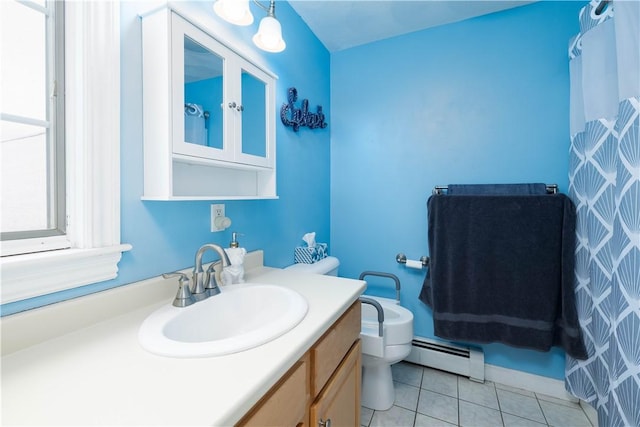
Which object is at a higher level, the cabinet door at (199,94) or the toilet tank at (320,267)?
the cabinet door at (199,94)

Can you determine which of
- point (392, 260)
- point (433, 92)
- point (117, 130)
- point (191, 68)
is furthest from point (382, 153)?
point (117, 130)

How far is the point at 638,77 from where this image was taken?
89cm

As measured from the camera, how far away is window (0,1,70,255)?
25.0 inches

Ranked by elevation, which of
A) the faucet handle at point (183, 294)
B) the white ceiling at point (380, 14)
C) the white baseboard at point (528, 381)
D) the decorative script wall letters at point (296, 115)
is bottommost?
the white baseboard at point (528, 381)

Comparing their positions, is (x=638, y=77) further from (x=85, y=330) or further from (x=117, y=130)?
(x=85, y=330)

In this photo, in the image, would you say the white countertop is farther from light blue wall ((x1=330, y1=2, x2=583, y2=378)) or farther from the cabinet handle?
light blue wall ((x1=330, y1=2, x2=583, y2=378))

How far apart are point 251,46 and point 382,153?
1053 mm

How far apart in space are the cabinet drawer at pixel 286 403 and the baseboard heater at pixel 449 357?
132 centimetres

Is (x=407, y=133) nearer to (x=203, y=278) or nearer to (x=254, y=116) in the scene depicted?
(x=254, y=116)

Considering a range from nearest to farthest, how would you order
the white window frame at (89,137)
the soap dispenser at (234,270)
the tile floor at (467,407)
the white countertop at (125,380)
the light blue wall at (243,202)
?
1. the white countertop at (125,380)
2. the white window frame at (89,137)
3. the light blue wall at (243,202)
4. the soap dispenser at (234,270)
5. the tile floor at (467,407)

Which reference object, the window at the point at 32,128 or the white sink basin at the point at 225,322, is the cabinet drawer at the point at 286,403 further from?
the window at the point at 32,128

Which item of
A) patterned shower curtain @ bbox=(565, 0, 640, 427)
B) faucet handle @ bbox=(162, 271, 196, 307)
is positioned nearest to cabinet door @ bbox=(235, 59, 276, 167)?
faucet handle @ bbox=(162, 271, 196, 307)

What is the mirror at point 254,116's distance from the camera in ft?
3.43

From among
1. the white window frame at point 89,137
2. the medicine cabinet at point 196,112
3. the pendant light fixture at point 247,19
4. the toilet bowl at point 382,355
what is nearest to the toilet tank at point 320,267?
the toilet bowl at point 382,355
